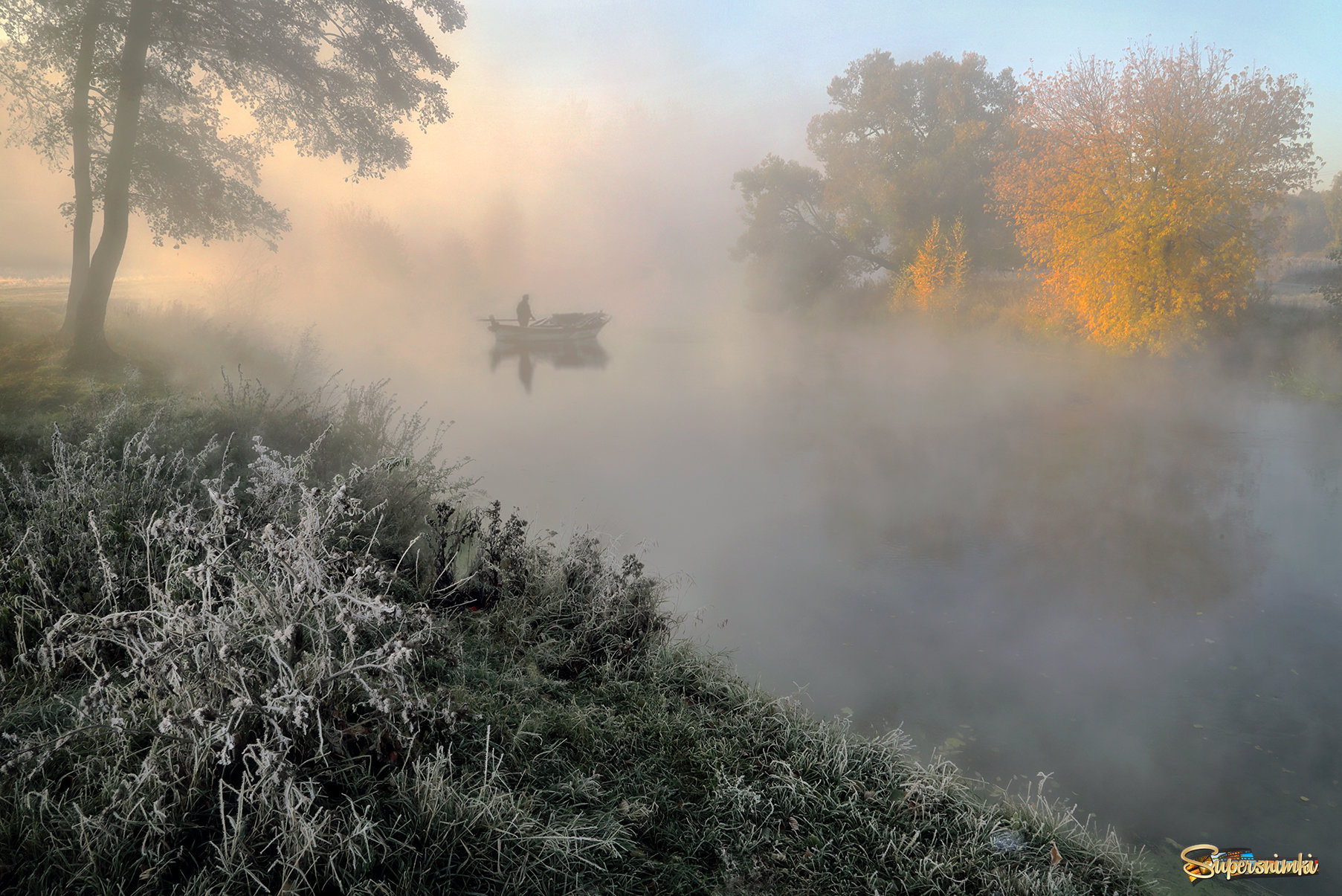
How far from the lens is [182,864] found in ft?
7.77

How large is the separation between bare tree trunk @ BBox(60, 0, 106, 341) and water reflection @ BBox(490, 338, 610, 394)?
1155cm

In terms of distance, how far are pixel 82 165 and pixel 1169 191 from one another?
22.4 m

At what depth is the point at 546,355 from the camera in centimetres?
2144

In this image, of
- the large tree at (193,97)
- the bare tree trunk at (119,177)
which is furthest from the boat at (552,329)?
the bare tree trunk at (119,177)

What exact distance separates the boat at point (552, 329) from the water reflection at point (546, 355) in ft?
0.52

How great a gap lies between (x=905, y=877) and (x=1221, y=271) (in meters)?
20.4

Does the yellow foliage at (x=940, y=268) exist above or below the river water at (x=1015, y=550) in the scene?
above

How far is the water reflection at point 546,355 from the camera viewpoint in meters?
20.3

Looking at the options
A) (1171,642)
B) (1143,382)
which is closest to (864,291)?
(1143,382)

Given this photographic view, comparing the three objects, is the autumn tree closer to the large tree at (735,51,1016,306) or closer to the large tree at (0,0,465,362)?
the large tree at (735,51,1016,306)

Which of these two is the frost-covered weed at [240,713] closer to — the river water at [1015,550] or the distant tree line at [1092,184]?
the river water at [1015,550]

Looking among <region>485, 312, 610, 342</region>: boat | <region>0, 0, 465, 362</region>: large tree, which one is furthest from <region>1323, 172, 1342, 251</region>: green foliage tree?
<region>0, 0, 465, 362</region>: large tree

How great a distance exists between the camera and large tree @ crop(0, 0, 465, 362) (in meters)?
7.69

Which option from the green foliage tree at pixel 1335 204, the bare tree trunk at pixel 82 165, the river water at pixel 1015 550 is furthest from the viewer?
the green foliage tree at pixel 1335 204
